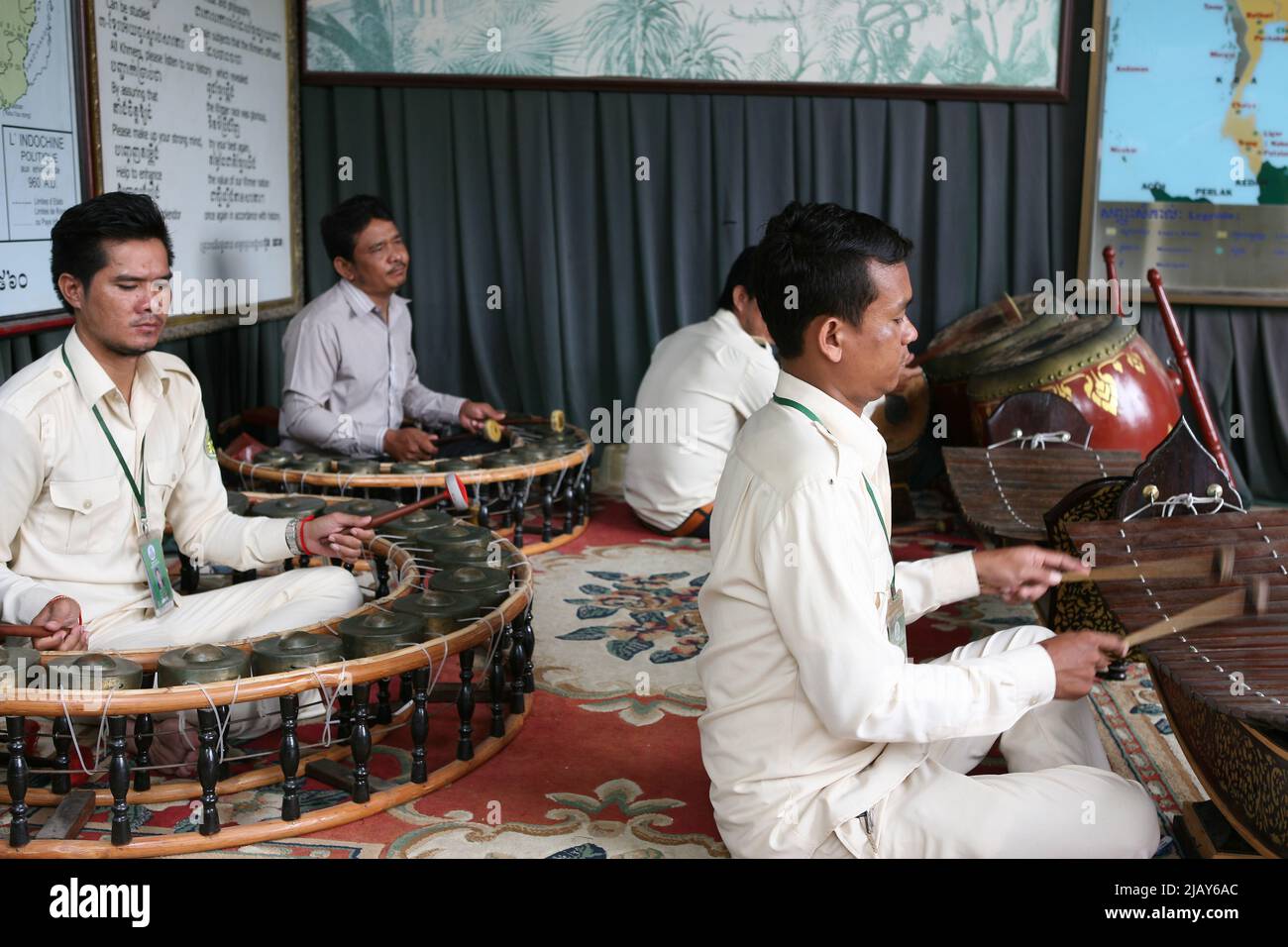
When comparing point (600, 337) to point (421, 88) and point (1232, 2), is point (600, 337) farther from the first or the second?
point (1232, 2)

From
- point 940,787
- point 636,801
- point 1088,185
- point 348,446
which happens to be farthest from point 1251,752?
point 1088,185

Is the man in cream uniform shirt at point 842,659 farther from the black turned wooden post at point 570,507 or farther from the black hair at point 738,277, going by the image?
the black turned wooden post at point 570,507

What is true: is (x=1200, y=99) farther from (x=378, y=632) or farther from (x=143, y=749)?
(x=143, y=749)

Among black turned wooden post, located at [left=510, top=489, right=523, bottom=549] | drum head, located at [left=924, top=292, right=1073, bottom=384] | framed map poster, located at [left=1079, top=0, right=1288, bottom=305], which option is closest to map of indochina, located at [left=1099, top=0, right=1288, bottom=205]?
framed map poster, located at [left=1079, top=0, right=1288, bottom=305]

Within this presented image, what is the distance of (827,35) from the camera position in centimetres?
505

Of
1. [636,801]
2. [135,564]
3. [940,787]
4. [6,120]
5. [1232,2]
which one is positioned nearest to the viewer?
[940,787]

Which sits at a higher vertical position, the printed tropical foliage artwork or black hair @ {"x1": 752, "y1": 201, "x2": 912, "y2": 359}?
the printed tropical foliage artwork

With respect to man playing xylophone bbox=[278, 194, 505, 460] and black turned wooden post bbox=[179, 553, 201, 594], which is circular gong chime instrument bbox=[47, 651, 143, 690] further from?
man playing xylophone bbox=[278, 194, 505, 460]

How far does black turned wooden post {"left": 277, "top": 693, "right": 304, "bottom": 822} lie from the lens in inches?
83.9

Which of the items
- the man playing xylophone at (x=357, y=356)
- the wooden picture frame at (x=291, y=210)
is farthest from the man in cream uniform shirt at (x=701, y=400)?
the wooden picture frame at (x=291, y=210)

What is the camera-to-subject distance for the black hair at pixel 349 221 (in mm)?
4273

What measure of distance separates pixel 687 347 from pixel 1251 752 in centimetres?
261

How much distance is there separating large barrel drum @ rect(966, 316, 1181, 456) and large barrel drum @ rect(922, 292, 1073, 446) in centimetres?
21

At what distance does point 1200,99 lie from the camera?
489cm
